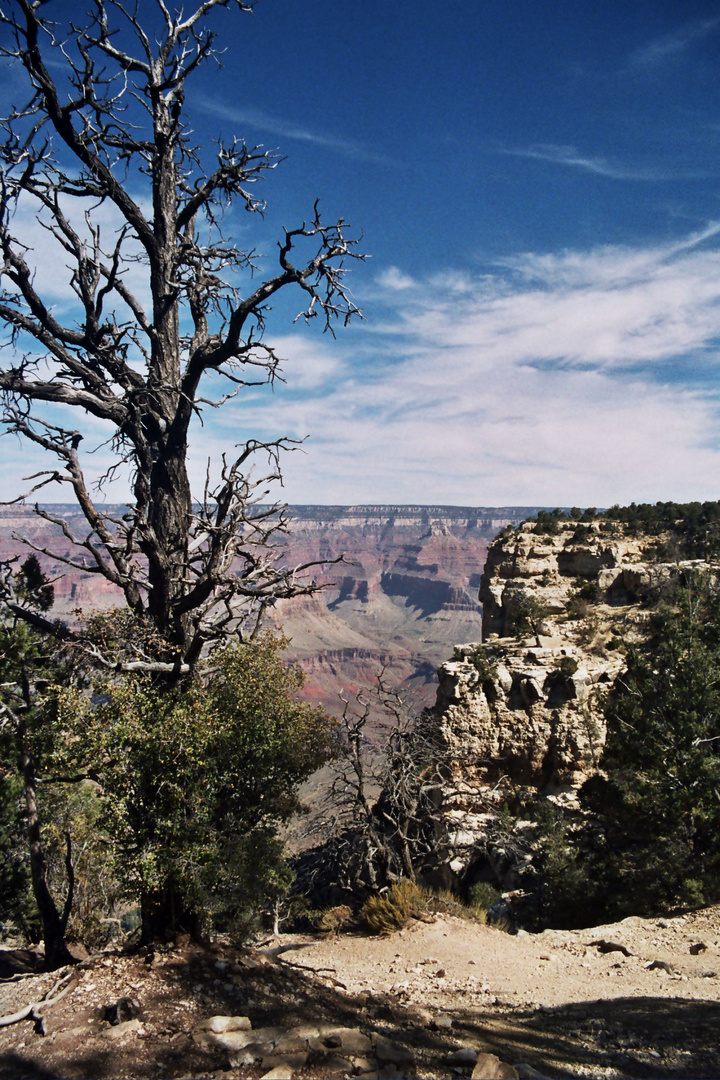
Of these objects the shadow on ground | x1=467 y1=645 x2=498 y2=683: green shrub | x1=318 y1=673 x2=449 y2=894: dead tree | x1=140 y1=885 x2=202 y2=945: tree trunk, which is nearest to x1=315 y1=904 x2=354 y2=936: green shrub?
x1=318 y1=673 x2=449 y2=894: dead tree

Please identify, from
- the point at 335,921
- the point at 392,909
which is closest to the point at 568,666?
the point at 335,921

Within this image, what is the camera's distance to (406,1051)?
4812 mm

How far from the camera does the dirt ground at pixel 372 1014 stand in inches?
183

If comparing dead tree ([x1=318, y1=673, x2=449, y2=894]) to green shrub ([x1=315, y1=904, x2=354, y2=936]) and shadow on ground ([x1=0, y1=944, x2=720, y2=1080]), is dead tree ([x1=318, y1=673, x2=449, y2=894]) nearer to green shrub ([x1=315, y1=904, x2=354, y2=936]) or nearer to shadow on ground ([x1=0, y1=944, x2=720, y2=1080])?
green shrub ([x1=315, y1=904, x2=354, y2=936])

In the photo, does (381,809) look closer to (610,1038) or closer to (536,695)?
(536,695)

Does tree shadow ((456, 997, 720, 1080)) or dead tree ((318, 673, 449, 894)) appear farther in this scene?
dead tree ((318, 673, 449, 894))

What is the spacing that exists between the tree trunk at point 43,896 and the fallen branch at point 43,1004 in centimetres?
116

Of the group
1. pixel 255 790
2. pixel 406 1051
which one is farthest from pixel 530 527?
pixel 406 1051

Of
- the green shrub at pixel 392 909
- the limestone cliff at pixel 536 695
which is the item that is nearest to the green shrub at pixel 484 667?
the limestone cliff at pixel 536 695

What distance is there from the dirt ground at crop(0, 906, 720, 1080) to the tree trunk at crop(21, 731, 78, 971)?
0.38 metres

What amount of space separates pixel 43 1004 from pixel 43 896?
2049 millimetres

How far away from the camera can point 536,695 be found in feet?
78.6

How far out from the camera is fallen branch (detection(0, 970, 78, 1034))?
17.3ft

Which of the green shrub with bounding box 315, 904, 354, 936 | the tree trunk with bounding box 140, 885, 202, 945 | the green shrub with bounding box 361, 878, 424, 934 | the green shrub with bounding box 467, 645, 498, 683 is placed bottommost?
the green shrub with bounding box 315, 904, 354, 936
